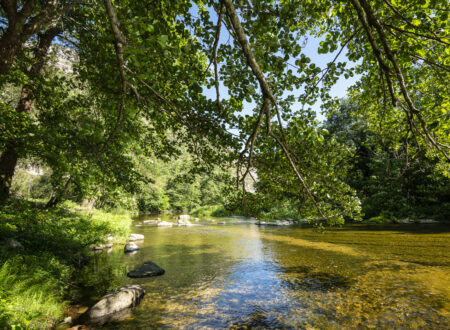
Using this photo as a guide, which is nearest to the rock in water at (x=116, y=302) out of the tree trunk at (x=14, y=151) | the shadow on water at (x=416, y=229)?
the tree trunk at (x=14, y=151)

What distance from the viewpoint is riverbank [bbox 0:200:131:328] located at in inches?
170

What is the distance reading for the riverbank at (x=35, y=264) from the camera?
432 cm

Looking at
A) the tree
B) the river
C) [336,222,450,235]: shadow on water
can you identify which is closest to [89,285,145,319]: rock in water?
the river

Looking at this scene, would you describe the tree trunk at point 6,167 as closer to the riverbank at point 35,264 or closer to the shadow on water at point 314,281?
the riverbank at point 35,264

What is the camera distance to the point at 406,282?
7.59 meters

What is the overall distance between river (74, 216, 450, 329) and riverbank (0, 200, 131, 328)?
3.51 feet

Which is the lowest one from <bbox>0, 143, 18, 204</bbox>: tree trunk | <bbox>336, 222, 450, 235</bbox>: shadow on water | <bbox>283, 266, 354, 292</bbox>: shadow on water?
<bbox>283, 266, 354, 292</bbox>: shadow on water

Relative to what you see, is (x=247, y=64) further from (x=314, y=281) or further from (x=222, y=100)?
(x=314, y=281)

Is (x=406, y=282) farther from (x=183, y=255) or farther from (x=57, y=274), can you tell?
(x=57, y=274)

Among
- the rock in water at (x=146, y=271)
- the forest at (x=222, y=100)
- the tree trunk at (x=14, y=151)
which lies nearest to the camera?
the forest at (x=222, y=100)

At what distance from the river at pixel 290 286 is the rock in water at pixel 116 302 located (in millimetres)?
304

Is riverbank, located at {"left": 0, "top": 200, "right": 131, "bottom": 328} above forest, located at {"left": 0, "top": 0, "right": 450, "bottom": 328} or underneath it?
underneath

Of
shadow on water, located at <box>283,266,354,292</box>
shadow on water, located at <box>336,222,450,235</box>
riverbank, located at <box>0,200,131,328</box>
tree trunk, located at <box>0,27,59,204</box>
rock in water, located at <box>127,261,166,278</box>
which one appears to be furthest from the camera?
shadow on water, located at <box>336,222,450,235</box>

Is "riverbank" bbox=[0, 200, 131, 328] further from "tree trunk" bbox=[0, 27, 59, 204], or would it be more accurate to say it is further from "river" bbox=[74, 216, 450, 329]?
"tree trunk" bbox=[0, 27, 59, 204]
